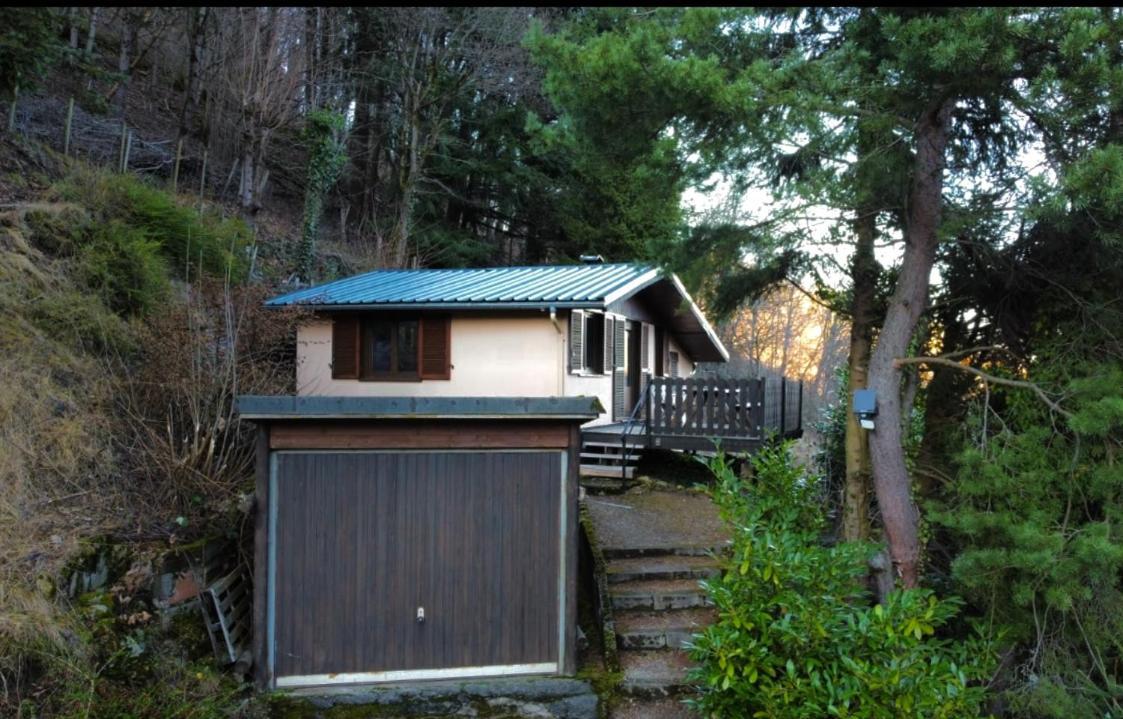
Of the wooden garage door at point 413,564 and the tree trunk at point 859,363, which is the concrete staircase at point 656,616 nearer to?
the wooden garage door at point 413,564

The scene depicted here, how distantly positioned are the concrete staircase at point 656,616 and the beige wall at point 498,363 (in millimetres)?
3833

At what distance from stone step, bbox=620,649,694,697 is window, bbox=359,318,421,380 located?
674cm

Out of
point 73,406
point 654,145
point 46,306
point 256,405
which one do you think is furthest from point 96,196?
point 654,145

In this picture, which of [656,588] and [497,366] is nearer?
[656,588]

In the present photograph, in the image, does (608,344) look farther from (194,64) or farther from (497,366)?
(194,64)

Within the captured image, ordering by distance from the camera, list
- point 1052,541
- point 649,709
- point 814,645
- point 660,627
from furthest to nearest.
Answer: point 660,627 < point 649,709 < point 1052,541 < point 814,645

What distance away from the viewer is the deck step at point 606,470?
1092cm

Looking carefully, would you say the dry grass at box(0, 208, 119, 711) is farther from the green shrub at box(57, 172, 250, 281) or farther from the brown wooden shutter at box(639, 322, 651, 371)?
the brown wooden shutter at box(639, 322, 651, 371)

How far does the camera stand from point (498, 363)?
11.5 m

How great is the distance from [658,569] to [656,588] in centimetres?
27

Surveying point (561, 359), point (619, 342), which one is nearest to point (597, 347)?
point (619, 342)

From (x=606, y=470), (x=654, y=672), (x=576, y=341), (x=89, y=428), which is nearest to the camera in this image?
(x=654, y=672)

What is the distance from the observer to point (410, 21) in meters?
18.2

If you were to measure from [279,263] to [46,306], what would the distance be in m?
7.91
